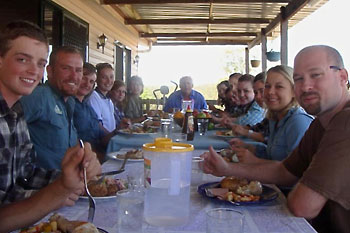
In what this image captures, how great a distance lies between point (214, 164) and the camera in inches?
64.7

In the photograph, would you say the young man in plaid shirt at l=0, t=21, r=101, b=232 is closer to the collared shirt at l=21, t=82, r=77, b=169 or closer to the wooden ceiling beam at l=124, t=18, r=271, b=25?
the collared shirt at l=21, t=82, r=77, b=169

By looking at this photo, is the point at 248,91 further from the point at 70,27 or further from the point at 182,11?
the point at 182,11

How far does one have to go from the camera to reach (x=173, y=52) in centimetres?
2783

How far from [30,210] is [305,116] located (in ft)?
5.60

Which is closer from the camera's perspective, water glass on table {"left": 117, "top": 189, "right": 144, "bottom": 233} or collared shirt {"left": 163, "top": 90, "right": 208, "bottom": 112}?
water glass on table {"left": 117, "top": 189, "right": 144, "bottom": 233}

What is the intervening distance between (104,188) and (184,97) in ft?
17.4

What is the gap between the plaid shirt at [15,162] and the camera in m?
1.50

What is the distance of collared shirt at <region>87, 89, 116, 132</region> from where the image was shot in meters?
3.94

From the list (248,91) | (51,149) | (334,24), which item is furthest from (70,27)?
(334,24)

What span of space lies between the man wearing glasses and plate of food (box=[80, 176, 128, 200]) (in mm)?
418

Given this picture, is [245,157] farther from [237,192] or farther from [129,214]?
[129,214]

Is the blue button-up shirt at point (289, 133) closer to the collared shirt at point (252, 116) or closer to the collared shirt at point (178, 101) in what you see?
the collared shirt at point (252, 116)

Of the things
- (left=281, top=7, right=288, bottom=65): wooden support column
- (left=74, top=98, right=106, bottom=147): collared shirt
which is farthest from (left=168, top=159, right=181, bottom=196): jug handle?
(left=281, top=7, right=288, bottom=65): wooden support column

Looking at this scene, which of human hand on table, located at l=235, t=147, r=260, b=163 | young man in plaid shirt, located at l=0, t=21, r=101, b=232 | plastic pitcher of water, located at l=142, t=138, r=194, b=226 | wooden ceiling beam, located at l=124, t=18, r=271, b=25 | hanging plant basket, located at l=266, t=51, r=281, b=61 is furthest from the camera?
hanging plant basket, located at l=266, t=51, r=281, b=61
